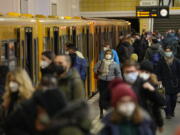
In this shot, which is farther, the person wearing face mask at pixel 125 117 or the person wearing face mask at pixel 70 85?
the person wearing face mask at pixel 70 85

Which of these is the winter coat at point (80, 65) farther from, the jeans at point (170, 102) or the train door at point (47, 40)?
the jeans at point (170, 102)

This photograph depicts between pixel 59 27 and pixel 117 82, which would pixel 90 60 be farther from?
pixel 117 82

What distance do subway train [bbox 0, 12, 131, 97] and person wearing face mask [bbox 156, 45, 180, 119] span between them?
225 centimetres

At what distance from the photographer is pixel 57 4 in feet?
99.8

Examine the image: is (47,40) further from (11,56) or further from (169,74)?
(169,74)

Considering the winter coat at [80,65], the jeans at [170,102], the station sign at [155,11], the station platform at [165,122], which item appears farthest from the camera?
the station sign at [155,11]

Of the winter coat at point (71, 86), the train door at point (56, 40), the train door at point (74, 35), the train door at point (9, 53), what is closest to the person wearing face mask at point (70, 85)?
the winter coat at point (71, 86)

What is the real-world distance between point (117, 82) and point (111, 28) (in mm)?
15646

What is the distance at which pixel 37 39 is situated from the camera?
10.8 metres

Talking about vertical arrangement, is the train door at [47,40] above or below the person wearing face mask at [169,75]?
above

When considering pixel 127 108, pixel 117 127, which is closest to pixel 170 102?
pixel 117 127

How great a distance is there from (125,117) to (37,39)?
5.72 meters

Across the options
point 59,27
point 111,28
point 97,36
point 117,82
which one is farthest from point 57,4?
point 117,82

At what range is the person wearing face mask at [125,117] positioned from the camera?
17.3ft
